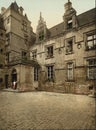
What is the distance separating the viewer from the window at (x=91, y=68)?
14922mm

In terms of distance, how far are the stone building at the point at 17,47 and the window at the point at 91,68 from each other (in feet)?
29.1

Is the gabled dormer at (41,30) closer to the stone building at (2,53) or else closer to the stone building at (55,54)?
the stone building at (55,54)

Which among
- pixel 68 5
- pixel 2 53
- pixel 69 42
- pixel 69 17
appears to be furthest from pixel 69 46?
pixel 2 53

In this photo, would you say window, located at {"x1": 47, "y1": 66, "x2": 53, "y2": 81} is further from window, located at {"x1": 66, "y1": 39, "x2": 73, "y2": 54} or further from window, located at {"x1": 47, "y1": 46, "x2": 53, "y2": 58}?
window, located at {"x1": 66, "y1": 39, "x2": 73, "y2": 54}

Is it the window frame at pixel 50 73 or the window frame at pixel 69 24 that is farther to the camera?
the window frame at pixel 50 73

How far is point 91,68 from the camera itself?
49.9 feet

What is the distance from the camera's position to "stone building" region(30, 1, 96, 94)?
50.8 ft

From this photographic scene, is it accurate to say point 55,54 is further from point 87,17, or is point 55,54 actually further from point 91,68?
point 87,17

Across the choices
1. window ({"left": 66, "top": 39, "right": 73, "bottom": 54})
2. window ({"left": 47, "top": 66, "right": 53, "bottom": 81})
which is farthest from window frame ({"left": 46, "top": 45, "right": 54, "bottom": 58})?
window ({"left": 66, "top": 39, "right": 73, "bottom": 54})

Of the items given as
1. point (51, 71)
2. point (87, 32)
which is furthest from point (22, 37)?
point (87, 32)

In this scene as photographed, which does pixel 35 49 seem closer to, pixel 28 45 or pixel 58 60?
pixel 28 45

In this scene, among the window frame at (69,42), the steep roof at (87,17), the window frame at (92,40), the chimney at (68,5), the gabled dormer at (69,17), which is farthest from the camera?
the chimney at (68,5)

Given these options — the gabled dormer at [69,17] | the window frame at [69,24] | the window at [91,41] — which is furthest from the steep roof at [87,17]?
the window at [91,41]

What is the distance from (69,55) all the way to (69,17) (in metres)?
5.86
